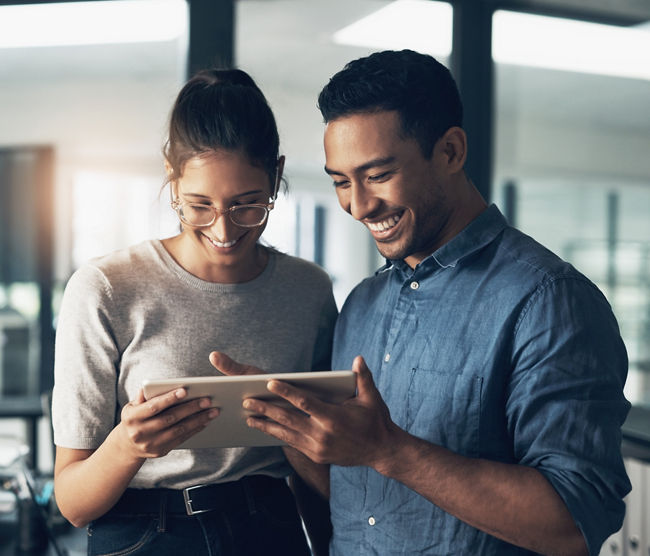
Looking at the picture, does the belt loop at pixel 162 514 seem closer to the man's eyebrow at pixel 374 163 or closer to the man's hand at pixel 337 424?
the man's hand at pixel 337 424

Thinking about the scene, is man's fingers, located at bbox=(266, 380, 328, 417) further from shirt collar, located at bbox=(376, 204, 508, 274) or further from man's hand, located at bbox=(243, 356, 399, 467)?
shirt collar, located at bbox=(376, 204, 508, 274)

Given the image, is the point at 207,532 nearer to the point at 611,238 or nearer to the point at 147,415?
the point at 147,415

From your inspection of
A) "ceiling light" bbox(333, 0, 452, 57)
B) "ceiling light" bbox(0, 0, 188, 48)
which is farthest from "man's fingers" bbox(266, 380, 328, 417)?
"ceiling light" bbox(333, 0, 452, 57)

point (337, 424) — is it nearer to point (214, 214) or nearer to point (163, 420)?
point (163, 420)

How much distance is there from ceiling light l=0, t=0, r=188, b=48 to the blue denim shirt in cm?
155

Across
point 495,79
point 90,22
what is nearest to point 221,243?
point 495,79

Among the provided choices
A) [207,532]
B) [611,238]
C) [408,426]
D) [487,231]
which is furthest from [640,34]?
[207,532]

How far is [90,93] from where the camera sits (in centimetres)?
566

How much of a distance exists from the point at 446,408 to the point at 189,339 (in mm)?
461

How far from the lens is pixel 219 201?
122cm

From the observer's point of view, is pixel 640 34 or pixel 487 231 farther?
pixel 640 34

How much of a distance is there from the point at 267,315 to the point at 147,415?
43cm

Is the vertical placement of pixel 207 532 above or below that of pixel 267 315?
below

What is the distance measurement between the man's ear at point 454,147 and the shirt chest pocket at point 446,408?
35 cm
